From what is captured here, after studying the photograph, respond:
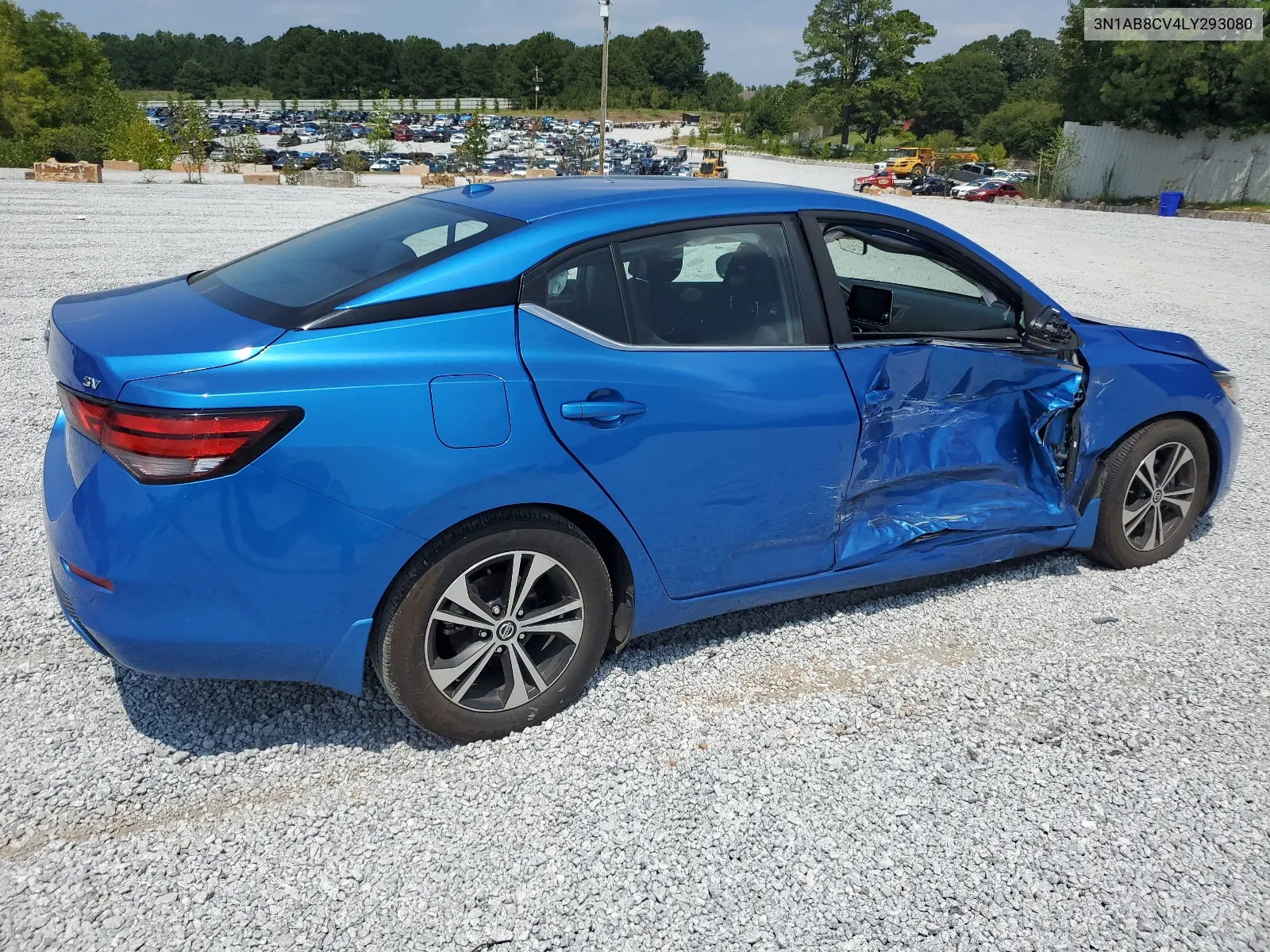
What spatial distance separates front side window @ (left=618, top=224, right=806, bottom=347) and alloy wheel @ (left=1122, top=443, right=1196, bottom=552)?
197cm

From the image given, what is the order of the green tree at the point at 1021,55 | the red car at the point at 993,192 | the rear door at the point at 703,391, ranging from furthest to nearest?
the green tree at the point at 1021,55 → the red car at the point at 993,192 → the rear door at the point at 703,391

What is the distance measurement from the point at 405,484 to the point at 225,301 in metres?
0.93

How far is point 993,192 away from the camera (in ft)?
129

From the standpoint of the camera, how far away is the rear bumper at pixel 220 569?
95.4 inches

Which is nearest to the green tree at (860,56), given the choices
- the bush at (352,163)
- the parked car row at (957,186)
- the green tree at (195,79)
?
the parked car row at (957,186)

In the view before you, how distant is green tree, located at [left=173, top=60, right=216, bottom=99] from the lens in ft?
533

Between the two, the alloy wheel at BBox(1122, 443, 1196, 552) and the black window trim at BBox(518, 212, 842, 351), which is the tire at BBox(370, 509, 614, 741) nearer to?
the black window trim at BBox(518, 212, 842, 351)

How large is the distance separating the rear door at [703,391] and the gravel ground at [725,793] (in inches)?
21.6

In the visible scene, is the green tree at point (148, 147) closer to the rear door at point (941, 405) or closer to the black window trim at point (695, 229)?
the rear door at point (941, 405)

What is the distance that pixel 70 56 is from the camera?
53719mm

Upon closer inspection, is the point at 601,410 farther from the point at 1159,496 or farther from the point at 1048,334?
the point at 1159,496

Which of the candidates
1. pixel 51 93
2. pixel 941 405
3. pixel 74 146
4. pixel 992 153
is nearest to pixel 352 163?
pixel 74 146

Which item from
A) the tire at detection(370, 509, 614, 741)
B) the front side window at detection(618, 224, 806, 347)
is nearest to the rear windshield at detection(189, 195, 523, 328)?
the front side window at detection(618, 224, 806, 347)

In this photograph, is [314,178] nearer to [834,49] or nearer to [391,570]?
[391,570]
